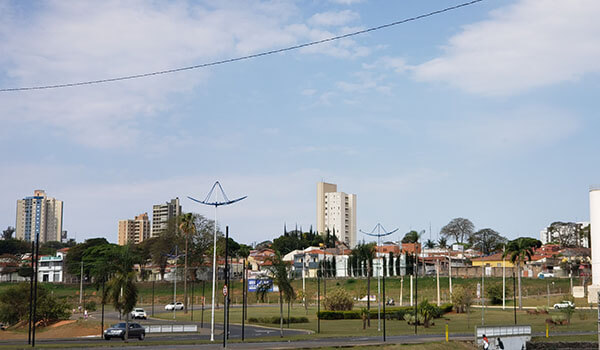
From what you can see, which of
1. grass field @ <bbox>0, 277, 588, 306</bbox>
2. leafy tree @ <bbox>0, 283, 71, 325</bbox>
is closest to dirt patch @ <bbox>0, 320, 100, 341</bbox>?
leafy tree @ <bbox>0, 283, 71, 325</bbox>

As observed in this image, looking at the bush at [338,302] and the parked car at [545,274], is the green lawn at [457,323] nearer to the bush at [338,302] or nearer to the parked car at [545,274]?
the bush at [338,302]

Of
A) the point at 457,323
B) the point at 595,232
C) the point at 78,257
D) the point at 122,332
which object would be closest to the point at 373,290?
the point at 595,232

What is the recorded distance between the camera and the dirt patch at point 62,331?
6072cm

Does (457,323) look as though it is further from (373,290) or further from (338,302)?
(373,290)

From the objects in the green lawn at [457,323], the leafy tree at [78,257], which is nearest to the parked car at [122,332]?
the green lawn at [457,323]

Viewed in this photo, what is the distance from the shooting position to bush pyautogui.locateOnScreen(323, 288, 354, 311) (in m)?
90.1

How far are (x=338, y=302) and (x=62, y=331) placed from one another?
3900cm

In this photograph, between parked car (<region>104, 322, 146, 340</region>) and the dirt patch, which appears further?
the dirt patch

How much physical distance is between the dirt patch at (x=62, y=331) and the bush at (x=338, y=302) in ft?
111

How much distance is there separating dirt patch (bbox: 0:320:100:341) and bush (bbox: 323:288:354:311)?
33.7 metres

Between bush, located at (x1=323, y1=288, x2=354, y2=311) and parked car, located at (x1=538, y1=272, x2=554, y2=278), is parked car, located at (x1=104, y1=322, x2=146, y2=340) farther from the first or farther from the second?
parked car, located at (x1=538, y1=272, x2=554, y2=278)

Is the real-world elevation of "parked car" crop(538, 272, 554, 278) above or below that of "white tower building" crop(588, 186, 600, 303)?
below

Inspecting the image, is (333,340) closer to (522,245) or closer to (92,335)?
(92,335)

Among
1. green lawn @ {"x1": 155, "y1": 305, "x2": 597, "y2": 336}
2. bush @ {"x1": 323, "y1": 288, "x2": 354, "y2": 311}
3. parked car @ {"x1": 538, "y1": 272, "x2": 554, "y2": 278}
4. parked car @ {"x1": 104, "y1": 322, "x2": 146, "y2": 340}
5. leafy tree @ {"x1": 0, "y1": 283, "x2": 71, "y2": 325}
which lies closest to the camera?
A: parked car @ {"x1": 104, "y1": 322, "x2": 146, "y2": 340}
